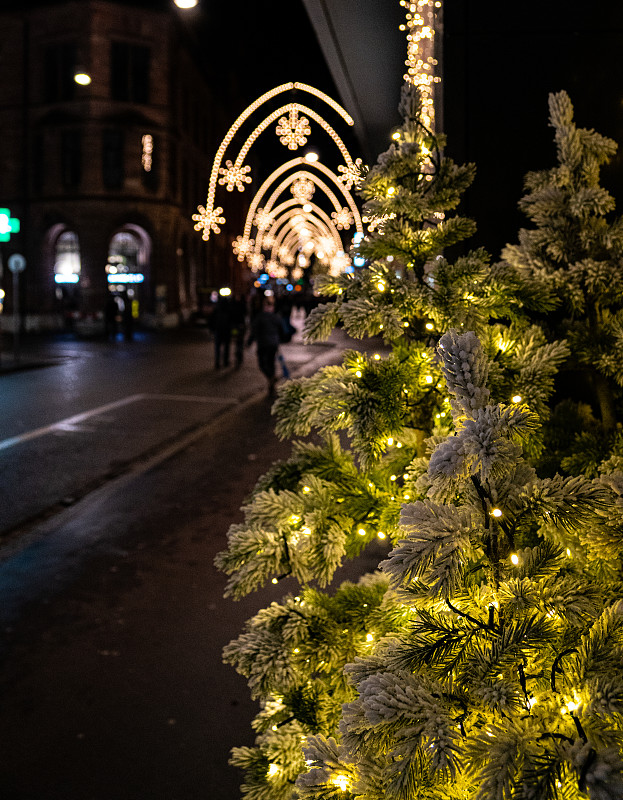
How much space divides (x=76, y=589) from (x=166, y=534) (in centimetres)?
136

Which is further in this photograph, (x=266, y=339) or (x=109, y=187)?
(x=109, y=187)

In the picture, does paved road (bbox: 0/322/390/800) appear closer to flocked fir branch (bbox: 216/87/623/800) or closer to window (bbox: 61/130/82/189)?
flocked fir branch (bbox: 216/87/623/800)

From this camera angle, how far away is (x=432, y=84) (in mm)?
3750

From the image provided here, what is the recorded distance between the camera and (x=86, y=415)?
1259 centimetres

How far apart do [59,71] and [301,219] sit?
1550cm

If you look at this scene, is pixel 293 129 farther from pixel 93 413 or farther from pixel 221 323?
pixel 221 323

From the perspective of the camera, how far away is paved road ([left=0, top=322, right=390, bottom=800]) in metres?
3.24

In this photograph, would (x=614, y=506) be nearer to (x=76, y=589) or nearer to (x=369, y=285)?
(x=369, y=285)

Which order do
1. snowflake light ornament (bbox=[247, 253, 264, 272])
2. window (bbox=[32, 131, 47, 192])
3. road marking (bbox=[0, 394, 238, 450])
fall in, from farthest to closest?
window (bbox=[32, 131, 47, 192]), snowflake light ornament (bbox=[247, 253, 264, 272]), road marking (bbox=[0, 394, 238, 450])

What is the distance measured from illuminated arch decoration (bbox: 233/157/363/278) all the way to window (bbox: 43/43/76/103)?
11650 millimetres

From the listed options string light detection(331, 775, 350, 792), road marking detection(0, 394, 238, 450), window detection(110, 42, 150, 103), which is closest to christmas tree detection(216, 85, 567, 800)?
string light detection(331, 775, 350, 792)

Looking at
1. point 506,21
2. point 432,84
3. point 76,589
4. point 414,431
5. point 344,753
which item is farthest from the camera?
point 76,589

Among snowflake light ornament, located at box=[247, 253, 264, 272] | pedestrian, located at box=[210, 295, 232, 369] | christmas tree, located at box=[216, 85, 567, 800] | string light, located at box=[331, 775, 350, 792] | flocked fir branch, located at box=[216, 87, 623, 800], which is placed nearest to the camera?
flocked fir branch, located at box=[216, 87, 623, 800]

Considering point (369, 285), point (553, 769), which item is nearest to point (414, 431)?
point (369, 285)
